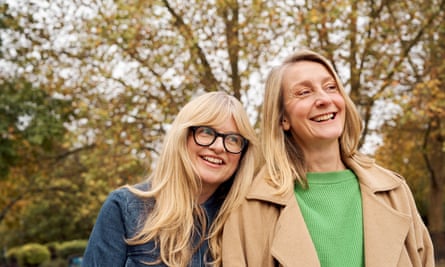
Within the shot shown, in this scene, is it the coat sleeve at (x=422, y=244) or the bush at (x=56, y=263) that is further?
the bush at (x=56, y=263)

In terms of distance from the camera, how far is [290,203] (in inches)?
109

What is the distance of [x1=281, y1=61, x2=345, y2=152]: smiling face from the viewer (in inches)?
112

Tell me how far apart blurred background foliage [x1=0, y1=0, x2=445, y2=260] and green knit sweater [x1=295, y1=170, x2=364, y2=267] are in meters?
4.95

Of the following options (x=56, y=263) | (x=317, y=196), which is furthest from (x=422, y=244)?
(x=56, y=263)

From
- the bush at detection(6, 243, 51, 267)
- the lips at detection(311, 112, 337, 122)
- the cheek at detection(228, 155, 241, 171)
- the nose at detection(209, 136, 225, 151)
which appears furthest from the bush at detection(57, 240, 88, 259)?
the lips at detection(311, 112, 337, 122)

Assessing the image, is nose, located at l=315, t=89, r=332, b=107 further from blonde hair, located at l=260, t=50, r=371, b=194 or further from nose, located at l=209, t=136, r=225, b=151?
nose, located at l=209, t=136, r=225, b=151

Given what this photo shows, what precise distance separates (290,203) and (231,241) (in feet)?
1.14

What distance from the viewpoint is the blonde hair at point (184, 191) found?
280 centimetres

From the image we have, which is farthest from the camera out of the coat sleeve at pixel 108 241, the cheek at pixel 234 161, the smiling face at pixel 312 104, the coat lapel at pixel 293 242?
the cheek at pixel 234 161

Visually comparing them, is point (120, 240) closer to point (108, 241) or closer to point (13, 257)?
point (108, 241)

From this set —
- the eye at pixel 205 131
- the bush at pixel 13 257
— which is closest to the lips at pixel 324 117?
the eye at pixel 205 131

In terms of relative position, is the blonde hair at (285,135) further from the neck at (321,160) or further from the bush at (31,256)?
the bush at (31,256)

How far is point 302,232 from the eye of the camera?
269cm

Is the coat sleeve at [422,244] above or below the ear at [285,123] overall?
below
